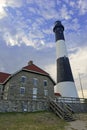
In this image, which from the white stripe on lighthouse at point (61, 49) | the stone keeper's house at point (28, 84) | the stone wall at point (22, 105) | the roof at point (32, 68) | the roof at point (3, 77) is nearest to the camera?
the stone wall at point (22, 105)

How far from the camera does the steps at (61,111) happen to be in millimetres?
24930

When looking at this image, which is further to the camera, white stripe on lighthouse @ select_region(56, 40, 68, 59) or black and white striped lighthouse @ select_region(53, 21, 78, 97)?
white stripe on lighthouse @ select_region(56, 40, 68, 59)

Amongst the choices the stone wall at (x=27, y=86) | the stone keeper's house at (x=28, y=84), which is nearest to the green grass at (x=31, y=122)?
the stone keeper's house at (x=28, y=84)

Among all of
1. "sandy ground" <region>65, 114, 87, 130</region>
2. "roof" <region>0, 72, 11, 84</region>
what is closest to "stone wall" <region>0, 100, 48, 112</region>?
"sandy ground" <region>65, 114, 87, 130</region>

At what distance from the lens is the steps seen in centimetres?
2493

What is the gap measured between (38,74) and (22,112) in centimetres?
1294

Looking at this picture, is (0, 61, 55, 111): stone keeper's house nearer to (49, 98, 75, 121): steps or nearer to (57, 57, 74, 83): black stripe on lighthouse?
(49, 98, 75, 121): steps

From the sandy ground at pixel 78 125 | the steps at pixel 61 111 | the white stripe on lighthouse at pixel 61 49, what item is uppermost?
the white stripe on lighthouse at pixel 61 49

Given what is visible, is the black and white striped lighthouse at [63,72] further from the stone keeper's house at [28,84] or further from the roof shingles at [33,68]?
the roof shingles at [33,68]

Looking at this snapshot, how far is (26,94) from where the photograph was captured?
35.8m

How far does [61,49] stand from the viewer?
4375 centimetres

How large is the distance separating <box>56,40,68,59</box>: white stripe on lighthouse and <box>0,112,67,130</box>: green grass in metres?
19.0

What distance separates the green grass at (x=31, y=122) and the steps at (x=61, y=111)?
77 cm

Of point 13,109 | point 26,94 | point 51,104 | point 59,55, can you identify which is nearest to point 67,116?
point 51,104
